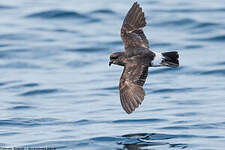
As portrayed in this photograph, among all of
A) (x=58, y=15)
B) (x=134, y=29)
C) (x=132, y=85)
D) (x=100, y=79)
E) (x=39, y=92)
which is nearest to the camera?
(x=132, y=85)

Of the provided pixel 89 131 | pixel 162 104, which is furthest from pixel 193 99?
pixel 89 131

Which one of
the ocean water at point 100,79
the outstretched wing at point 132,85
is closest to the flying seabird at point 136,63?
the outstretched wing at point 132,85

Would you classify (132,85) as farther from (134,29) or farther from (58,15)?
(58,15)

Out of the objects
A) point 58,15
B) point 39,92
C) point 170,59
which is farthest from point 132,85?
point 58,15

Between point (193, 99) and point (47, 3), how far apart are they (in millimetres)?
7344

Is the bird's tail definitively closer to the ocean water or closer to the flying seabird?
the flying seabird

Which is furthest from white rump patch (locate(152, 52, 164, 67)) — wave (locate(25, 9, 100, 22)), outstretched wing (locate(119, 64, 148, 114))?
wave (locate(25, 9, 100, 22))

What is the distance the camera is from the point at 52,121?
10008 mm

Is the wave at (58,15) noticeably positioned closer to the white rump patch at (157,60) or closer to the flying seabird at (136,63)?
the flying seabird at (136,63)

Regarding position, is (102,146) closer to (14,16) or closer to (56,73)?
(56,73)

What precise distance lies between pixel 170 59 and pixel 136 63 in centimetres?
47

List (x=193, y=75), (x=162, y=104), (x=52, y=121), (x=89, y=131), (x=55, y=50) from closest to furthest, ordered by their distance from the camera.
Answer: (x=89, y=131)
(x=52, y=121)
(x=162, y=104)
(x=193, y=75)
(x=55, y=50)

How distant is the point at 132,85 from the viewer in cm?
897

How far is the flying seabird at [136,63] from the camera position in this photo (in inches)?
346
